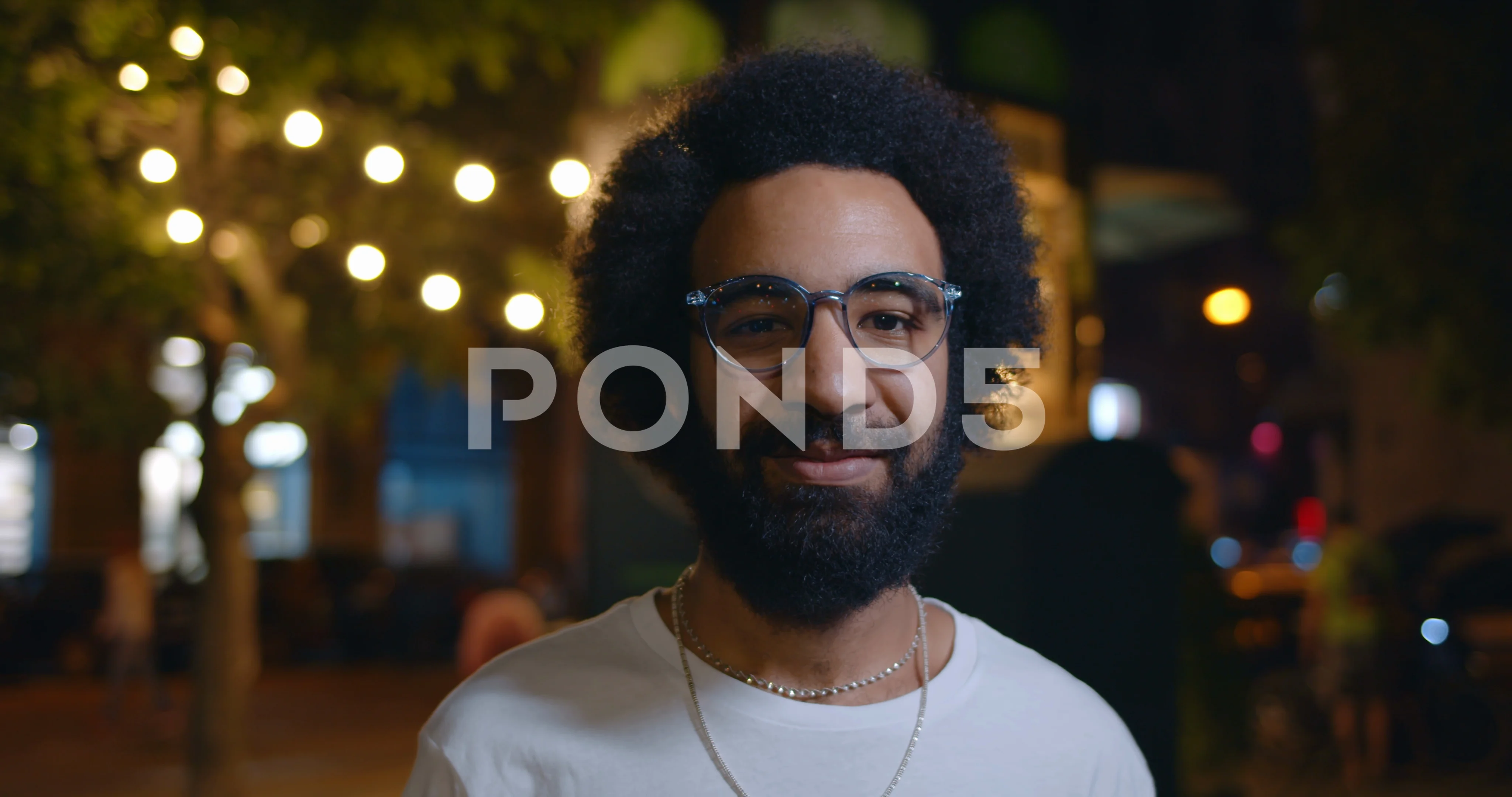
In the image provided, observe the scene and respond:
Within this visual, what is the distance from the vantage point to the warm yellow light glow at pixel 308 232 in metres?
5.66

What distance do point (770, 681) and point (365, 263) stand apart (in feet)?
13.6

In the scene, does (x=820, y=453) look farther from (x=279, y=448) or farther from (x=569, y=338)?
(x=279, y=448)

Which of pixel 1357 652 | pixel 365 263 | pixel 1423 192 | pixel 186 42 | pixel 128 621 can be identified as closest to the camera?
pixel 186 42

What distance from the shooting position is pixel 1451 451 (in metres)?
14.1

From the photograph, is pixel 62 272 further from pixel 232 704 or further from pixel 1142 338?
pixel 1142 338

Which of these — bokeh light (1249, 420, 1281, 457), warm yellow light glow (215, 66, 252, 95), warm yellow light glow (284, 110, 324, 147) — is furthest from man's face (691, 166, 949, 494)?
bokeh light (1249, 420, 1281, 457)

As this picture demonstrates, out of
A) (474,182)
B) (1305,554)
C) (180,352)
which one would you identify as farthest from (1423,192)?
(180,352)

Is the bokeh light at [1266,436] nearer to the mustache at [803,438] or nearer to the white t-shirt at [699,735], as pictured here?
the white t-shirt at [699,735]

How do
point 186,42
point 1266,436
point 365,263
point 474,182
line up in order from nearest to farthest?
point 186,42 → point 474,182 → point 365,263 → point 1266,436

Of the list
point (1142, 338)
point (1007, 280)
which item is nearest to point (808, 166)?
point (1007, 280)

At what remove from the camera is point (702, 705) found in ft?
5.16

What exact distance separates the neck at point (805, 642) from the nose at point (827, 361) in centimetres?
34

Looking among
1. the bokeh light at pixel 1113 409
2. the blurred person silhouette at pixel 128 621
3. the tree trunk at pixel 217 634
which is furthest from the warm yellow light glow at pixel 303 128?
the blurred person silhouette at pixel 128 621

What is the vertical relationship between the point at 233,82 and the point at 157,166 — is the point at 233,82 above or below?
above
